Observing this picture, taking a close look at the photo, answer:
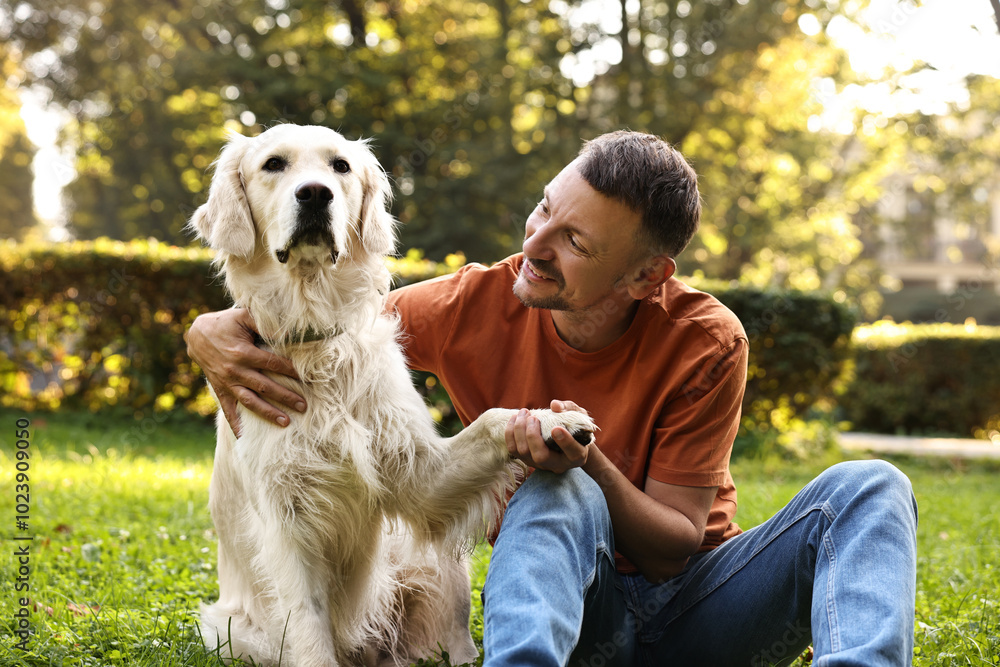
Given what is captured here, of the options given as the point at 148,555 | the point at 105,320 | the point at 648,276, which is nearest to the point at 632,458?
the point at 648,276

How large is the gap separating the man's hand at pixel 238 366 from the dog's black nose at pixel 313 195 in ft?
1.45

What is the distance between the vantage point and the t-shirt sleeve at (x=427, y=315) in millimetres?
2471

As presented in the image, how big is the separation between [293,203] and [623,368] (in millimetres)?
1087

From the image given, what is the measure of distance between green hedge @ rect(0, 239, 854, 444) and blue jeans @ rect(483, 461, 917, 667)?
518 centimetres

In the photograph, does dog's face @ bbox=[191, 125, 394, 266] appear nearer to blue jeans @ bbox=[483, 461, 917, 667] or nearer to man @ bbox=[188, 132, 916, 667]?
man @ bbox=[188, 132, 916, 667]

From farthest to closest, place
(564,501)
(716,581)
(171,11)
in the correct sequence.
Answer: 1. (171,11)
2. (716,581)
3. (564,501)

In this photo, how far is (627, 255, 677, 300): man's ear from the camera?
226cm

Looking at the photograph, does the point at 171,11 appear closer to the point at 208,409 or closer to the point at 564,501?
the point at 208,409

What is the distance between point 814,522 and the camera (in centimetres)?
189

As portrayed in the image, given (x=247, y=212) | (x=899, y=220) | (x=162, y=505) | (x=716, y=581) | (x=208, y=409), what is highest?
(x=247, y=212)

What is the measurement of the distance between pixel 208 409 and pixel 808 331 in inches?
238

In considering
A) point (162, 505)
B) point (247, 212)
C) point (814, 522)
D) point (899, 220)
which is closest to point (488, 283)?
point (247, 212)

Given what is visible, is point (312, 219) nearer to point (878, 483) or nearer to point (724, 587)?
point (724, 587)

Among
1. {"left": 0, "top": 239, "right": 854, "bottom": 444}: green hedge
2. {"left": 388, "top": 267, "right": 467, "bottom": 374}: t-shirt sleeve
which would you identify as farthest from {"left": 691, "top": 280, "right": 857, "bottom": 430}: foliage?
{"left": 388, "top": 267, "right": 467, "bottom": 374}: t-shirt sleeve
